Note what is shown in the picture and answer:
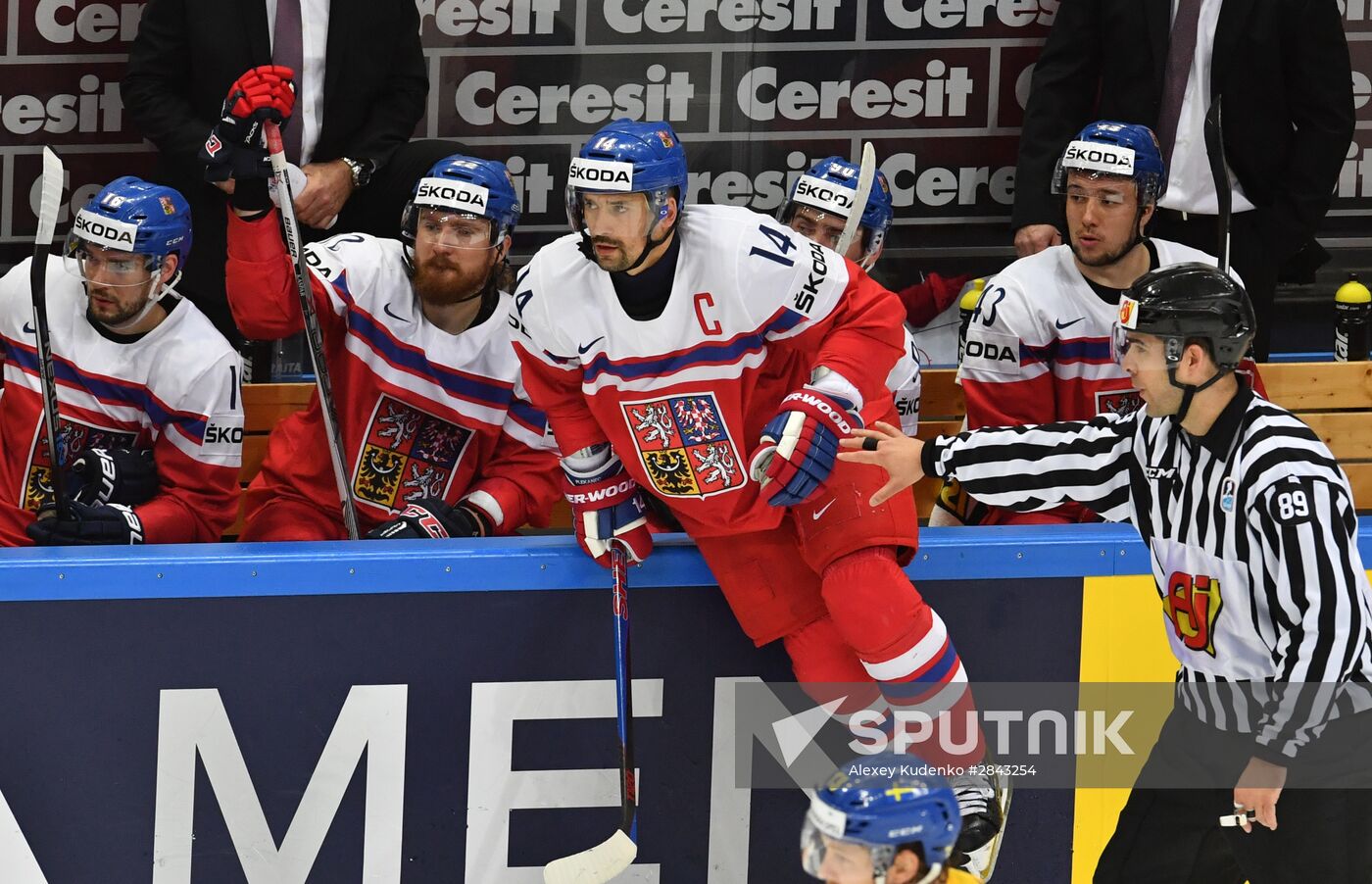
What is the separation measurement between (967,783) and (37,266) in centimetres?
199

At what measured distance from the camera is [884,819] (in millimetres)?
2004

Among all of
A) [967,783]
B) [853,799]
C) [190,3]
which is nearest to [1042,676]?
[967,783]

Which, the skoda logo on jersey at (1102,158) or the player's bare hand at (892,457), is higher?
the skoda logo on jersey at (1102,158)

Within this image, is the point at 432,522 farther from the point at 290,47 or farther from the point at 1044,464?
the point at 290,47

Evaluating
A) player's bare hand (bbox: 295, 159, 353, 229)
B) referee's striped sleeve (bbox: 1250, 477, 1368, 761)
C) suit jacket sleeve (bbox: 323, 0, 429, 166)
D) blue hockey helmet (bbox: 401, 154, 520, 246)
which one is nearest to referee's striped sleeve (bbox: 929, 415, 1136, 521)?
referee's striped sleeve (bbox: 1250, 477, 1368, 761)

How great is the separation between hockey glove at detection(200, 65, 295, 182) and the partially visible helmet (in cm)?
165

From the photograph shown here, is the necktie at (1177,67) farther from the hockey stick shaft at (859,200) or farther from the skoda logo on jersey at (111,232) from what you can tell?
the skoda logo on jersey at (111,232)

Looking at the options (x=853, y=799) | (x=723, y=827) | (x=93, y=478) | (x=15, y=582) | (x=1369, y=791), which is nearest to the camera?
(x=853, y=799)

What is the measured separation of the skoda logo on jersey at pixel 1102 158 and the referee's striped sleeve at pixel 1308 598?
5.07 ft

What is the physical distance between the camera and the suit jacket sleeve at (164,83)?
4.18m

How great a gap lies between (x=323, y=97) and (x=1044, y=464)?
220cm

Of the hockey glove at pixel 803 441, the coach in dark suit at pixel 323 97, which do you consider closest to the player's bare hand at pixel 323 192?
the coach in dark suit at pixel 323 97

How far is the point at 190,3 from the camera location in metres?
4.24

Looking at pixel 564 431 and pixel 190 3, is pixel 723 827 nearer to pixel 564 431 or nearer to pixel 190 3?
pixel 564 431
